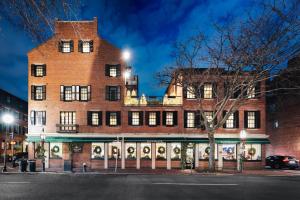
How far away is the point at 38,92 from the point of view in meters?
37.1

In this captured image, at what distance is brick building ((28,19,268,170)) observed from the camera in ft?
120

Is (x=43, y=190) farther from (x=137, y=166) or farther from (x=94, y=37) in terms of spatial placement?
(x=94, y=37)

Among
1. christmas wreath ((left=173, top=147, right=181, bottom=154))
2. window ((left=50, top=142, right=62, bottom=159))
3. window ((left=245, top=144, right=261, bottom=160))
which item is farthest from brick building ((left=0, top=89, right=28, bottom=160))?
window ((left=245, top=144, right=261, bottom=160))

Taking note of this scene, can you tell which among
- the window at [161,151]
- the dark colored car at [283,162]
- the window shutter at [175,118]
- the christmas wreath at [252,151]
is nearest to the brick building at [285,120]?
the dark colored car at [283,162]

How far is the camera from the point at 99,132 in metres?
36.9

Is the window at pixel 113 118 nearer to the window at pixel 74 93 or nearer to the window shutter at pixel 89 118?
the window shutter at pixel 89 118

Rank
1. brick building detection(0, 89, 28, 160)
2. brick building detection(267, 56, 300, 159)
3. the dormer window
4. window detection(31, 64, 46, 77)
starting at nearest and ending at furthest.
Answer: window detection(31, 64, 46, 77) → the dormer window → brick building detection(267, 56, 300, 159) → brick building detection(0, 89, 28, 160)

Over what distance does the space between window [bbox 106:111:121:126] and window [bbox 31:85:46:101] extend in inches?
288

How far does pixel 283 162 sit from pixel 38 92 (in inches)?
1085

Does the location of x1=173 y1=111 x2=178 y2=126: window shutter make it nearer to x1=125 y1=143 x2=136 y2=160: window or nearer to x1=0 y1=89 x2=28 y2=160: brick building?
x1=125 y1=143 x2=136 y2=160: window

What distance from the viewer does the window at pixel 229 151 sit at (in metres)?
36.8

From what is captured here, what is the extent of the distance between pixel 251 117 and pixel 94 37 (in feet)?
63.8

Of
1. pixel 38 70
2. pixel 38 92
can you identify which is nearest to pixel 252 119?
pixel 38 92

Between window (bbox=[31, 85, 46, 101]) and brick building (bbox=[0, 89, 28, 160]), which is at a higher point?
window (bbox=[31, 85, 46, 101])
